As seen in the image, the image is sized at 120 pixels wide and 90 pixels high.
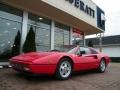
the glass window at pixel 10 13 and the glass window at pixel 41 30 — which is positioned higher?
the glass window at pixel 10 13

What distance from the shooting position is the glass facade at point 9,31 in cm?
900

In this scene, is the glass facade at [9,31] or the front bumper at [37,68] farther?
the glass facade at [9,31]

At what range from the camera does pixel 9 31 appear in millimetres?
9328

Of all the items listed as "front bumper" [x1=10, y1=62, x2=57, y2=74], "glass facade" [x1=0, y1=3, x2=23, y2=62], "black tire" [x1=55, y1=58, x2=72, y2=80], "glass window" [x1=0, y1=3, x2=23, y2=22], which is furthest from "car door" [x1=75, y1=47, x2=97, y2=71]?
"glass window" [x1=0, y1=3, x2=23, y2=22]

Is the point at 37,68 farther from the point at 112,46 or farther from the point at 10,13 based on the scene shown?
the point at 112,46

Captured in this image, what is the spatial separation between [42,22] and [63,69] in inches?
236

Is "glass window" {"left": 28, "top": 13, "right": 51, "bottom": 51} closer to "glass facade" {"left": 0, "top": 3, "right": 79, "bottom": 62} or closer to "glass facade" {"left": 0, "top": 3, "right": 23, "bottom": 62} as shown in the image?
"glass facade" {"left": 0, "top": 3, "right": 79, "bottom": 62}

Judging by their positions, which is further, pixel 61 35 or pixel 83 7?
pixel 83 7

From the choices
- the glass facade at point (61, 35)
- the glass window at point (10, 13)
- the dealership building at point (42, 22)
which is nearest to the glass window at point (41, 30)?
the dealership building at point (42, 22)

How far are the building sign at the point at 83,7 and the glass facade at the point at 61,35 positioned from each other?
70.3 inches

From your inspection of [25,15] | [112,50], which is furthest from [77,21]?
[112,50]

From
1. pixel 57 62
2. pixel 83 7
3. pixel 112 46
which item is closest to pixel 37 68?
pixel 57 62

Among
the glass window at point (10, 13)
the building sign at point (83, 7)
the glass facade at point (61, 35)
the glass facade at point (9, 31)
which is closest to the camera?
the glass facade at point (9, 31)

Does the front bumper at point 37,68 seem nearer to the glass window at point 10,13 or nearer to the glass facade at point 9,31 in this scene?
the glass facade at point 9,31
